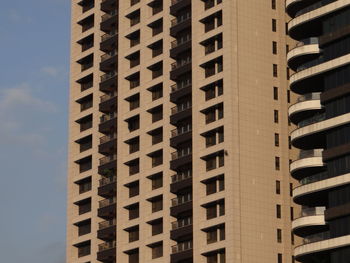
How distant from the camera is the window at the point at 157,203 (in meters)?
177

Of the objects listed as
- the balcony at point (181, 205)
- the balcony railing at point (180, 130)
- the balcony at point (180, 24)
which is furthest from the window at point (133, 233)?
the balcony at point (180, 24)

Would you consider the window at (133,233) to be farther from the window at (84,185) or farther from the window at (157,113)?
the window at (157,113)

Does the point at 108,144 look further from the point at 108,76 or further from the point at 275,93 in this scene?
the point at 275,93

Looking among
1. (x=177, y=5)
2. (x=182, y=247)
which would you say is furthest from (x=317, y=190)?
(x=177, y=5)

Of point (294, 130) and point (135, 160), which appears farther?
point (135, 160)

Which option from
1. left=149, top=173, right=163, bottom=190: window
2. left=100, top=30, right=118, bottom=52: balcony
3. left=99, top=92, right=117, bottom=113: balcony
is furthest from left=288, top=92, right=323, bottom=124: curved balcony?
left=100, top=30, right=118, bottom=52: balcony

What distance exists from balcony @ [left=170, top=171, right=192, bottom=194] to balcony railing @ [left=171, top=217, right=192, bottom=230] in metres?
4.03

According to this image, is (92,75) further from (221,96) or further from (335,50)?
(335,50)

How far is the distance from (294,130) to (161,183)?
85.0 feet

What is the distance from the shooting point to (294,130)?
15900 centimetres

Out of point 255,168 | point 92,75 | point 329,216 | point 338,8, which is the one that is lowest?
point 329,216

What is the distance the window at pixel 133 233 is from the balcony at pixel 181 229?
8.73 m

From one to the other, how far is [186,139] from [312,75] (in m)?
24.6

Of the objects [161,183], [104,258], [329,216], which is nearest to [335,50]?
[329,216]
